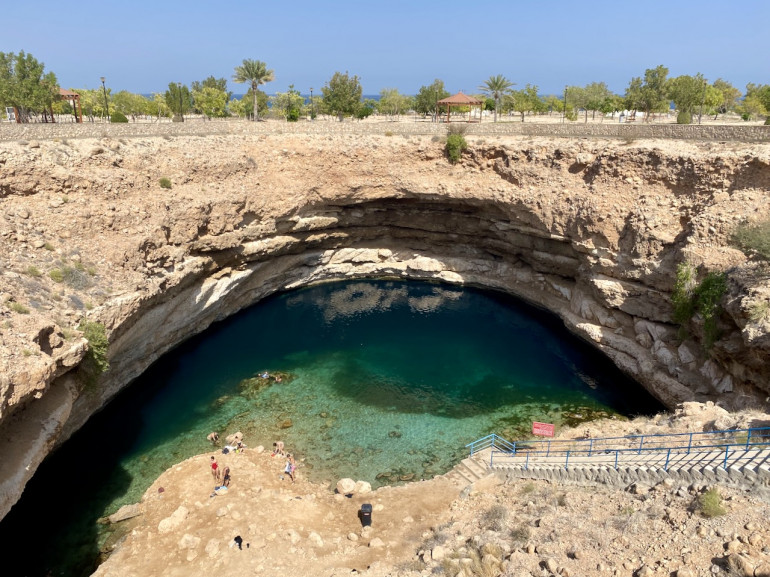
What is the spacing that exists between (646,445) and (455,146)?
27051 mm

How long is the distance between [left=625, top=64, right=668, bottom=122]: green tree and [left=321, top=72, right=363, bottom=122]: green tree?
101 ft

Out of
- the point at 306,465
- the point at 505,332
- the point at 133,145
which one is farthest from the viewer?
the point at 505,332

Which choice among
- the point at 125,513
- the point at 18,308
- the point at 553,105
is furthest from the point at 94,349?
the point at 553,105

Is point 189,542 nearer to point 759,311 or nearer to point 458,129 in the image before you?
point 759,311

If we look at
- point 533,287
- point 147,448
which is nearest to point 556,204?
point 533,287

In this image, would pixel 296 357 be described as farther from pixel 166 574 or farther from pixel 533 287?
pixel 533 287

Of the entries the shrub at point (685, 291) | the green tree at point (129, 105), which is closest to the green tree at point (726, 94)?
the shrub at point (685, 291)

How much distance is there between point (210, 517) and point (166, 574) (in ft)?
9.75

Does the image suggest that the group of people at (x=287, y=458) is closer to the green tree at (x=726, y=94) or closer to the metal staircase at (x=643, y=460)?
the metal staircase at (x=643, y=460)

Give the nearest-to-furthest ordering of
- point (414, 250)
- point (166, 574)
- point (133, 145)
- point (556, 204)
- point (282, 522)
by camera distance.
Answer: point (166, 574), point (282, 522), point (133, 145), point (556, 204), point (414, 250)

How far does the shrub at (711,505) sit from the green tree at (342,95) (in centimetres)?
5287

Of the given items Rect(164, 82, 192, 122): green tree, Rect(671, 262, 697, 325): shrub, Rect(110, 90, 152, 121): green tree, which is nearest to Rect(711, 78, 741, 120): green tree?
Rect(671, 262, 697, 325): shrub

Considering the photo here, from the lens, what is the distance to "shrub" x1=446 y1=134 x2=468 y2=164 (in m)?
40.6

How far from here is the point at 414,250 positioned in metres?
48.5
